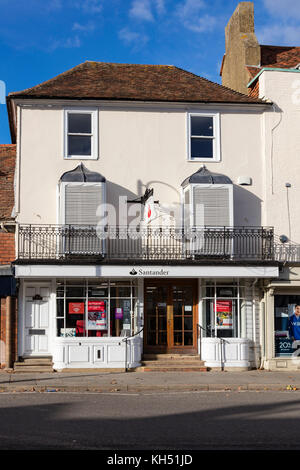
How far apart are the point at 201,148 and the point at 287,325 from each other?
6181 millimetres

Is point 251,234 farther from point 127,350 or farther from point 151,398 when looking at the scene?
point 151,398

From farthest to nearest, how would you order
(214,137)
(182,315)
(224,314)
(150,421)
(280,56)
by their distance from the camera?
1. (280,56)
2. (214,137)
3. (182,315)
4. (224,314)
5. (150,421)

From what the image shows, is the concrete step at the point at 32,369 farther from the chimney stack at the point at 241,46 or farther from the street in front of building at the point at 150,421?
the chimney stack at the point at 241,46

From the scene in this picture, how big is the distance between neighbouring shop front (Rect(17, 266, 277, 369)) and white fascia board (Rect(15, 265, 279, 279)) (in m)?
0.03

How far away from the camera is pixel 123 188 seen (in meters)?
Result: 20.2

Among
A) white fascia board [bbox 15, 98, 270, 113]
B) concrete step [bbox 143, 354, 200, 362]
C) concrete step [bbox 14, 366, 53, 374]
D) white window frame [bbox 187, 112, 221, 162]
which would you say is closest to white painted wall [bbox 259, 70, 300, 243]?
white fascia board [bbox 15, 98, 270, 113]

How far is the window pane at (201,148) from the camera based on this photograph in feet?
68.6

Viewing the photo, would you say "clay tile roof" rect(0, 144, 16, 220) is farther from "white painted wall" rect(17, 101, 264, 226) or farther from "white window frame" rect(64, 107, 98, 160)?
"white window frame" rect(64, 107, 98, 160)

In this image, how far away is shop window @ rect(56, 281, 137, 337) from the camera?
19625 mm

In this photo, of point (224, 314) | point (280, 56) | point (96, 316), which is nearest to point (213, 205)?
point (224, 314)

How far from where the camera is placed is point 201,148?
68.8 feet

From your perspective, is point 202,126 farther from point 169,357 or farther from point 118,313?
point 169,357

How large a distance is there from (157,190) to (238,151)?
2.94 meters

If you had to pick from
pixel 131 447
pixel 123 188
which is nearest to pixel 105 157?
pixel 123 188
